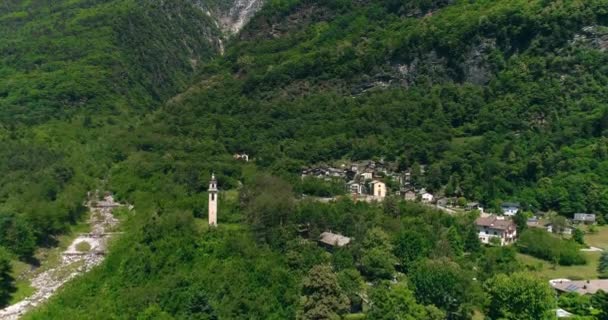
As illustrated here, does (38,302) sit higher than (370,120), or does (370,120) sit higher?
(370,120)

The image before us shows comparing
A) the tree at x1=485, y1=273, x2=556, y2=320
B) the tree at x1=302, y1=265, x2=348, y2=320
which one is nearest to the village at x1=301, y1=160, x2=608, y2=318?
the tree at x1=485, y1=273, x2=556, y2=320

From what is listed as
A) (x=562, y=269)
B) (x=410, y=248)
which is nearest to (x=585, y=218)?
(x=562, y=269)

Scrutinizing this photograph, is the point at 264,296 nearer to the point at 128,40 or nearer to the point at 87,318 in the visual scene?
the point at 87,318

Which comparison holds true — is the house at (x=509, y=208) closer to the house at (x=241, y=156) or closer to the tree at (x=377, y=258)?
the tree at (x=377, y=258)

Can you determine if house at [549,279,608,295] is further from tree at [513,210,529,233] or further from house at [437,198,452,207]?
house at [437,198,452,207]

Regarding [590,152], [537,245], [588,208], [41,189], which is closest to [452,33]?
[590,152]

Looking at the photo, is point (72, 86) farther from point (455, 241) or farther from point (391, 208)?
point (455, 241)

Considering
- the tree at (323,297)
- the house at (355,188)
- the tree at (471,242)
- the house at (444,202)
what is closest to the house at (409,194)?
the house at (444,202)
